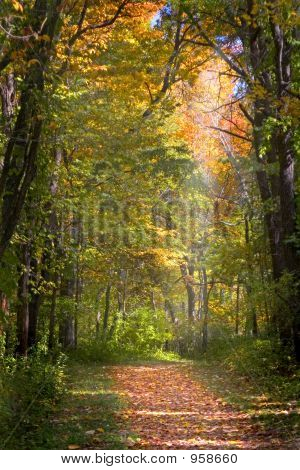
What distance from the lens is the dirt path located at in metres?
6.14

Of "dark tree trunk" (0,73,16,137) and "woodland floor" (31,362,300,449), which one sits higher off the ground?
"dark tree trunk" (0,73,16,137)

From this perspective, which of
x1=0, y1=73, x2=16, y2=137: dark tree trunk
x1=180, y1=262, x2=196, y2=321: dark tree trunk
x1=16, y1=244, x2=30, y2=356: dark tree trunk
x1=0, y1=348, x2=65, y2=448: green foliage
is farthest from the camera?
x1=180, y1=262, x2=196, y2=321: dark tree trunk

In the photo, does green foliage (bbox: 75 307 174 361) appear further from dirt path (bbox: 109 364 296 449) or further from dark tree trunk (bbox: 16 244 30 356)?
dirt path (bbox: 109 364 296 449)

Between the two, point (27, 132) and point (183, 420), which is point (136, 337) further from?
point (27, 132)

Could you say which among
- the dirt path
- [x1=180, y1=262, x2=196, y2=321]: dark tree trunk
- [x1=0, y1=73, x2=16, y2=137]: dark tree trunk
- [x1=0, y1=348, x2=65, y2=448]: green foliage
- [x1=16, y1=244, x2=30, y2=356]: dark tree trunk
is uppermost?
[x1=0, y1=73, x2=16, y2=137]: dark tree trunk

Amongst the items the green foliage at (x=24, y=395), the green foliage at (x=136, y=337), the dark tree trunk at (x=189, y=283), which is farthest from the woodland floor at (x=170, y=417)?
the dark tree trunk at (x=189, y=283)

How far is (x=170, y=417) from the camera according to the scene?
7973 mm

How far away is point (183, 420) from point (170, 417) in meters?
0.35

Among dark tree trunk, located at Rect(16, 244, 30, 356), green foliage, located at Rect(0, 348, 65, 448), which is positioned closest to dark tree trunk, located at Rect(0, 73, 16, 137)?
dark tree trunk, located at Rect(16, 244, 30, 356)

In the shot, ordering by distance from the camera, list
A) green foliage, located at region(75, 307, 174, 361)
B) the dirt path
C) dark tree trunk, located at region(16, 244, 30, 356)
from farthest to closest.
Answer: green foliage, located at region(75, 307, 174, 361), dark tree trunk, located at region(16, 244, 30, 356), the dirt path

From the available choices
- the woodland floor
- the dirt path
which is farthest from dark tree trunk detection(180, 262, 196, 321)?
the dirt path

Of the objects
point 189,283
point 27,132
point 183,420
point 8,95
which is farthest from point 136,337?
point 27,132

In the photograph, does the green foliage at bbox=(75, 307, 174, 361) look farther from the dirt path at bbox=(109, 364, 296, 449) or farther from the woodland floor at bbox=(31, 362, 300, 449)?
the dirt path at bbox=(109, 364, 296, 449)

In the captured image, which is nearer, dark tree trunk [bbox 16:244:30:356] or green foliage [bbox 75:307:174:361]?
dark tree trunk [bbox 16:244:30:356]
